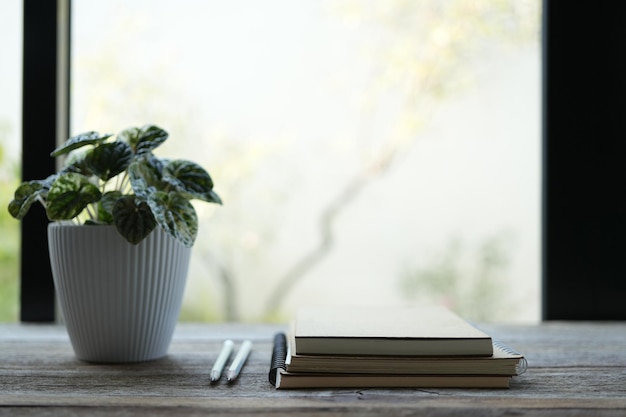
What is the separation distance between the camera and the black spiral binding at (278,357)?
753mm

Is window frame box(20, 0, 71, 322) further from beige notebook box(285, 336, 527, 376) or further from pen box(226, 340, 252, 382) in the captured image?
beige notebook box(285, 336, 527, 376)

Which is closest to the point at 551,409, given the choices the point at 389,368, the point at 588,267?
the point at 389,368

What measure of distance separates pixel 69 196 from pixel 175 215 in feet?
0.46

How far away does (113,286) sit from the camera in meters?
0.83

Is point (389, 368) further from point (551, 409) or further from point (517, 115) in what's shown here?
point (517, 115)

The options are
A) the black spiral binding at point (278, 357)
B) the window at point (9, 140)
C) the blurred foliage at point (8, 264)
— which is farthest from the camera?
the blurred foliage at point (8, 264)

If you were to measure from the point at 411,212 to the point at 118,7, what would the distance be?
1831mm

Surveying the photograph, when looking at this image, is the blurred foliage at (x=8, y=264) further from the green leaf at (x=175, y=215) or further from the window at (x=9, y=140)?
the green leaf at (x=175, y=215)

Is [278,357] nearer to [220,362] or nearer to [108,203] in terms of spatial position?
[220,362]

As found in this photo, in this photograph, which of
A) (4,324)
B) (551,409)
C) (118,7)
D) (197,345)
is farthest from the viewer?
(118,7)

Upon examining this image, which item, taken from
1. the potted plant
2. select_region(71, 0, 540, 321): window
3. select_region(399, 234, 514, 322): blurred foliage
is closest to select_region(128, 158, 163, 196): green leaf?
the potted plant

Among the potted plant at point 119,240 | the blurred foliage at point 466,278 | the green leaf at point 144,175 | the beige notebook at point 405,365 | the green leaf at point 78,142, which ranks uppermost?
the green leaf at point 78,142

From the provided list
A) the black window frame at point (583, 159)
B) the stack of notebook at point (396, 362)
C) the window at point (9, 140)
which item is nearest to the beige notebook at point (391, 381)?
the stack of notebook at point (396, 362)

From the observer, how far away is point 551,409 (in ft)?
2.10
